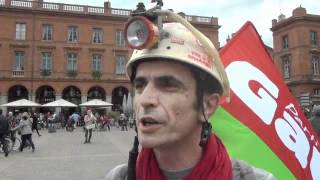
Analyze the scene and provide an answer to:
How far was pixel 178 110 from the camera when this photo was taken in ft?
5.16

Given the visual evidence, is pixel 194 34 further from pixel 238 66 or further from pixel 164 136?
pixel 238 66

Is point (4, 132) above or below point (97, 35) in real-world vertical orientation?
below

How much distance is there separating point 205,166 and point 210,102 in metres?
0.26

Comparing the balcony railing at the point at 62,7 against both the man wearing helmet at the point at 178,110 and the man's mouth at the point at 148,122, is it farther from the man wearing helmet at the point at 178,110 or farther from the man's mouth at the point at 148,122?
the man's mouth at the point at 148,122

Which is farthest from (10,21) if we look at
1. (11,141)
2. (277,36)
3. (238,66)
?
(238,66)

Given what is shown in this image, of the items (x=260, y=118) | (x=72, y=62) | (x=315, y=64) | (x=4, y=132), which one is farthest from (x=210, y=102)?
(x=315, y=64)

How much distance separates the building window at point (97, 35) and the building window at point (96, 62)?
4.95 feet

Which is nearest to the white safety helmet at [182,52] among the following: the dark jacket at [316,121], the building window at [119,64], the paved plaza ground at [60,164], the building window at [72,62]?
the dark jacket at [316,121]

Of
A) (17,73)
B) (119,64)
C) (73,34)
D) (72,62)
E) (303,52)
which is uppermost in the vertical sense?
(73,34)

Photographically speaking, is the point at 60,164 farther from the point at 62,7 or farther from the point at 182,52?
the point at 62,7

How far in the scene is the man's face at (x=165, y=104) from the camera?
1534 millimetres

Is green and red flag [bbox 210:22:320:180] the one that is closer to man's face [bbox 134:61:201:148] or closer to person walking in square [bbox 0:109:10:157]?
man's face [bbox 134:61:201:148]

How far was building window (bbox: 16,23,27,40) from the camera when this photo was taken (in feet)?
137

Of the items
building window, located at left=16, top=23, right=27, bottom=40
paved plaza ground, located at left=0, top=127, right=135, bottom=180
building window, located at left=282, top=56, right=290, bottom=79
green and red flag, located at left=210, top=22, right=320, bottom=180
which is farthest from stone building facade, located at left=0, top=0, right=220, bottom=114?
green and red flag, located at left=210, top=22, right=320, bottom=180
